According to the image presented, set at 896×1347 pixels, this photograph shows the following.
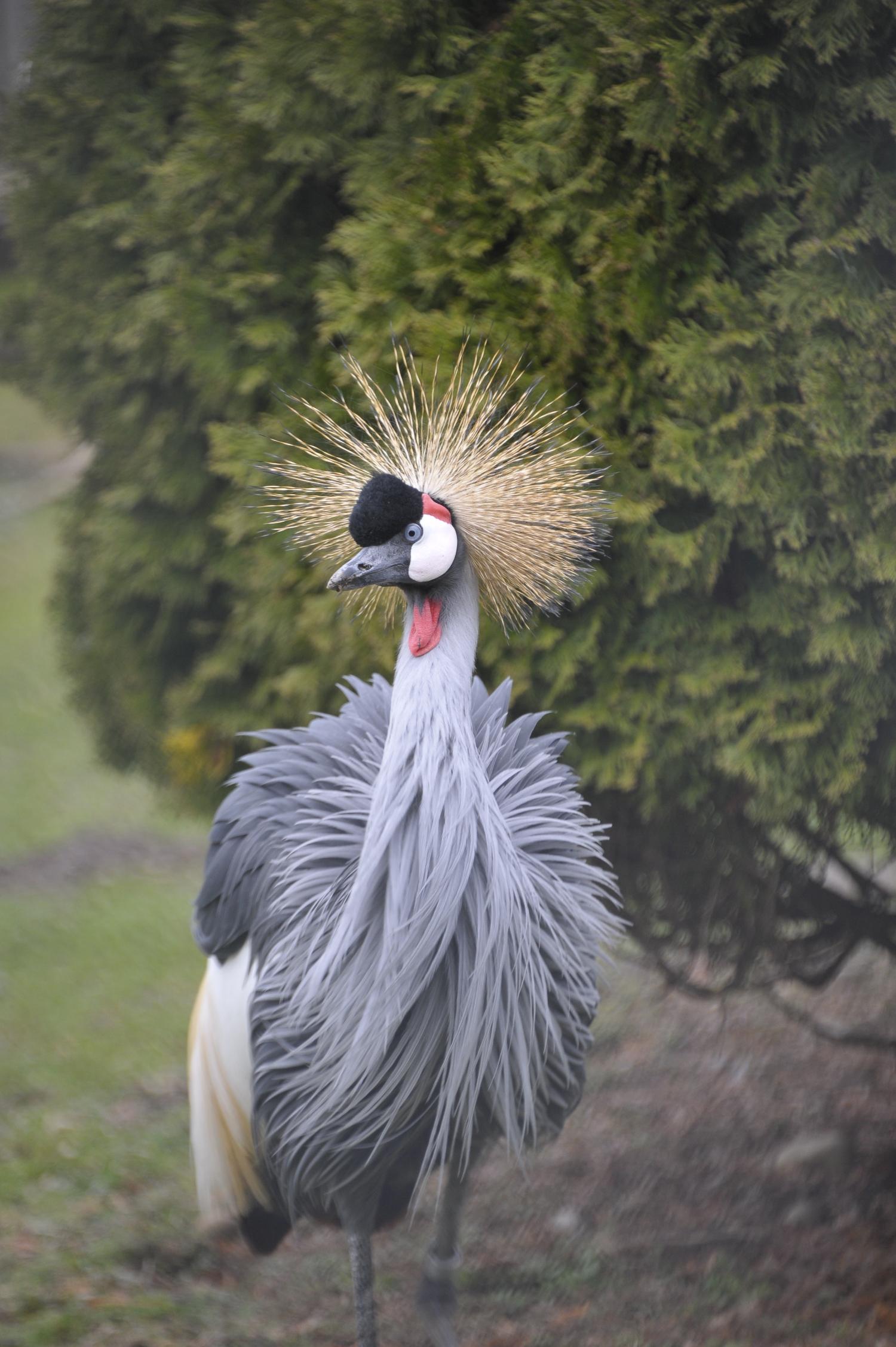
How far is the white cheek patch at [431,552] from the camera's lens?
5.44 feet

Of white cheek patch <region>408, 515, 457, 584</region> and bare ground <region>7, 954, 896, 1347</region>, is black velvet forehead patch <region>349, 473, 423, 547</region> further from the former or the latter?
bare ground <region>7, 954, 896, 1347</region>

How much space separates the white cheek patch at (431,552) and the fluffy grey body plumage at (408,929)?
0.06 meters

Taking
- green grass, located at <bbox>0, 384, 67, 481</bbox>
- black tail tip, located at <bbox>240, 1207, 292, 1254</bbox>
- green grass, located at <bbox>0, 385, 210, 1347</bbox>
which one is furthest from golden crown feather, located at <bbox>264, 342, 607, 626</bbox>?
green grass, located at <bbox>0, 384, 67, 481</bbox>

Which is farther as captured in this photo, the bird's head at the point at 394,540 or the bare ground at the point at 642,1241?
the bare ground at the point at 642,1241

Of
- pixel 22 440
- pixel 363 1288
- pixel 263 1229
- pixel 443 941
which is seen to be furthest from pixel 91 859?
pixel 22 440

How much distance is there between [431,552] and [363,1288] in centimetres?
120

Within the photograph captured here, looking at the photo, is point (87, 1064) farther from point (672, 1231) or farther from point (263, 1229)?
point (672, 1231)

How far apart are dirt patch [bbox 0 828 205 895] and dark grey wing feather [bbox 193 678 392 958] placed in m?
3.14

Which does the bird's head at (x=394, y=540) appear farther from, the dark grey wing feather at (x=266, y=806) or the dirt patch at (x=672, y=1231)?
the dirt patch at (x=672, y=1231)

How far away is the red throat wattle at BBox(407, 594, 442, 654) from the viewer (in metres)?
1.68

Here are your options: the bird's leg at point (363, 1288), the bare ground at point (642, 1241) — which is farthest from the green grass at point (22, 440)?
the bird's leg at point (363, 1288)

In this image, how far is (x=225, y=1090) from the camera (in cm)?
216

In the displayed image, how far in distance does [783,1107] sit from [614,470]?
67.9 inches

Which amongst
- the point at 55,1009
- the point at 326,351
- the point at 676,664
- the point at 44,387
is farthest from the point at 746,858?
the point at 55,1009
